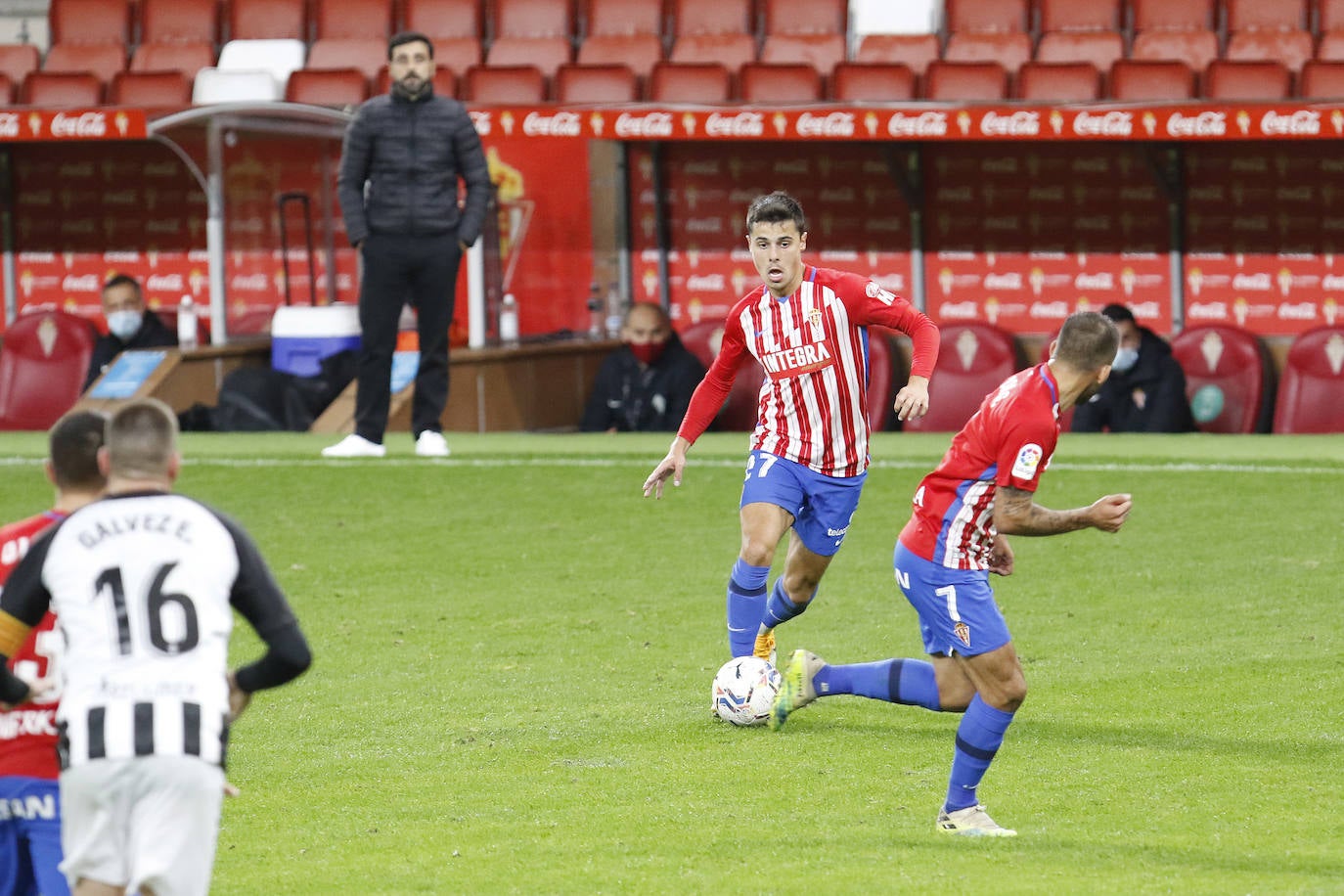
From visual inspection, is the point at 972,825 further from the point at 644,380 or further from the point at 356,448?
the point at 644,380

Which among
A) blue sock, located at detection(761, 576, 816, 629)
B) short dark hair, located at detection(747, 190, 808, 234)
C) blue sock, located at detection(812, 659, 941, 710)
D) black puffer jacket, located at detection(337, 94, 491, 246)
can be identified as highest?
black puffer jacket, located at detection(337, 94, 491, 246)

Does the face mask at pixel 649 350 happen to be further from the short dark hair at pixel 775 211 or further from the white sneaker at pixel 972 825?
the white sneaker at pixel 972 825

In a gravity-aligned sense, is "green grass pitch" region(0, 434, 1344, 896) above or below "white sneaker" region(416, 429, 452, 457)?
below

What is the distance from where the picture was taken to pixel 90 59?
1892 cm

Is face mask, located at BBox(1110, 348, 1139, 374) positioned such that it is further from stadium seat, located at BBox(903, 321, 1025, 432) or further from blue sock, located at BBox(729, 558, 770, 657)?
blue sock, located at BBox(729, 558, 770, 657)

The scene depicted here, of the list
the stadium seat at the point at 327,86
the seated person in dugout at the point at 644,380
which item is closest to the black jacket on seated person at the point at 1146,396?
the seated person in dugout at the point at 644,380

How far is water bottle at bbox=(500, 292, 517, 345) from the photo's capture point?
15.8m

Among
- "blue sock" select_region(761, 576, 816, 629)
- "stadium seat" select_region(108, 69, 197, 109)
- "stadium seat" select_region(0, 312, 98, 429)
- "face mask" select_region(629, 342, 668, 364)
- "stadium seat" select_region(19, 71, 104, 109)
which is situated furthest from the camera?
"stadium seat" select_region(19, 71, 104, 109)

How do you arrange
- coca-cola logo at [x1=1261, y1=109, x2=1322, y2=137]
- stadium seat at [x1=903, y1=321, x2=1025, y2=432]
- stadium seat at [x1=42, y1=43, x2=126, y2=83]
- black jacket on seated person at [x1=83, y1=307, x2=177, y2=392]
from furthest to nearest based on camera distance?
1. stadium seat at [x1=42, y1=43, x2=126, y2=83]
2. stadium seat at [x1=903, y1=321, x2=1025, y2=432]
3. black jacket on seated person at [x1=83, y1=307, x2=177, y2=392]
4. coca-cola logo at [x1=1261, y1=109, x2=1322, y2=137]

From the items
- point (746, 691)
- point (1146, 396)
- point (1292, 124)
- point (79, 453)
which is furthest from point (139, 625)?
point (1292, 124)

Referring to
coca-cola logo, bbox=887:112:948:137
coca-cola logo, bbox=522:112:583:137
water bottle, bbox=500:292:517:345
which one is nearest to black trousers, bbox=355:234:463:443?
coca-cola logo, bbox=522:112:583:137

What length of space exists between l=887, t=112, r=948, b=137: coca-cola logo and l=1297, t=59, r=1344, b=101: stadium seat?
8.98ft

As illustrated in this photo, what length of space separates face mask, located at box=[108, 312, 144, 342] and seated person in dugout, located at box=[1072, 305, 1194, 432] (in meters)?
6.67

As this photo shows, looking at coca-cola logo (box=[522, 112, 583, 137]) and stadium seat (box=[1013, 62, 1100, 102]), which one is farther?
stadium seat (box=[1013, 62, 1100, 102])
